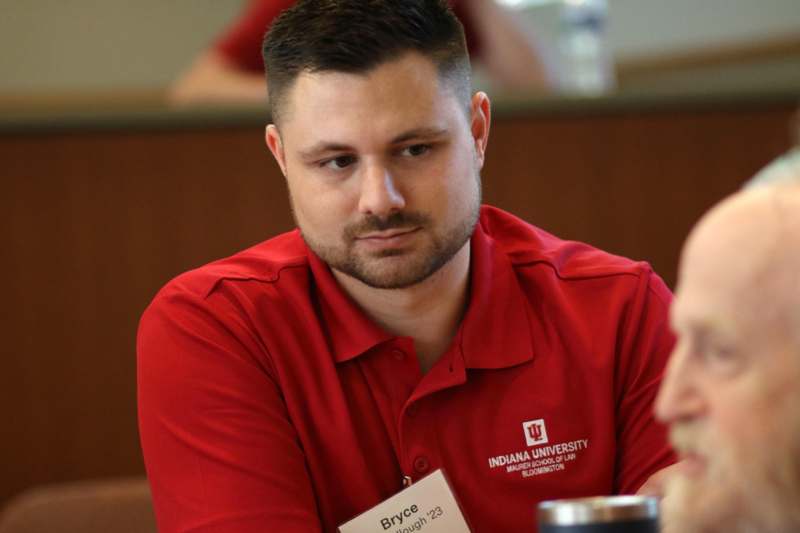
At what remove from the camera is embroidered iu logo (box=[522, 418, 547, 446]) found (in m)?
1.71

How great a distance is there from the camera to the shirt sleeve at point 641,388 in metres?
1.72

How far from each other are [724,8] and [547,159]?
8.25ft

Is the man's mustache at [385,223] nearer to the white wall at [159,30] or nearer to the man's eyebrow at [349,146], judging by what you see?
the man's eyebrow at [349,146]

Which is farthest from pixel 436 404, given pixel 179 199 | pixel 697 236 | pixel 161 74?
pixel 161 74

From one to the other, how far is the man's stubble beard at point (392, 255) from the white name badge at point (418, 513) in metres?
0.27

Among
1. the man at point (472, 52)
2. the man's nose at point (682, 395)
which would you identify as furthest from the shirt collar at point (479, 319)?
the man at point (472, 52)

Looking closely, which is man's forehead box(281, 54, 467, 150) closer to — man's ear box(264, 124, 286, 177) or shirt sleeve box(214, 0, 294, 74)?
man's ear box(264, 124, 286, 177)

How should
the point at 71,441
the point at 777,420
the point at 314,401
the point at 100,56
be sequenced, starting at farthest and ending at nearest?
the point at 100,56 → the point at 71,441 → the point at 314,401 → the point at 777,420

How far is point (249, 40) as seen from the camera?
3463mm

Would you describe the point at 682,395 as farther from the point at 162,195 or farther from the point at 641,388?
the point at 162,195

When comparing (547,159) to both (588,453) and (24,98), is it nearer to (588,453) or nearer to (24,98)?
(24,98)

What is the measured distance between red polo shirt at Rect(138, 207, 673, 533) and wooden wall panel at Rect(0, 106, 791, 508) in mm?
1282

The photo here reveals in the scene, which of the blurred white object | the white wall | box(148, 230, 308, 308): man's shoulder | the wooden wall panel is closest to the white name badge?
box(148, 230, 308, 308): man's shoulder

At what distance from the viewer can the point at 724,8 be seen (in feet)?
17.4
